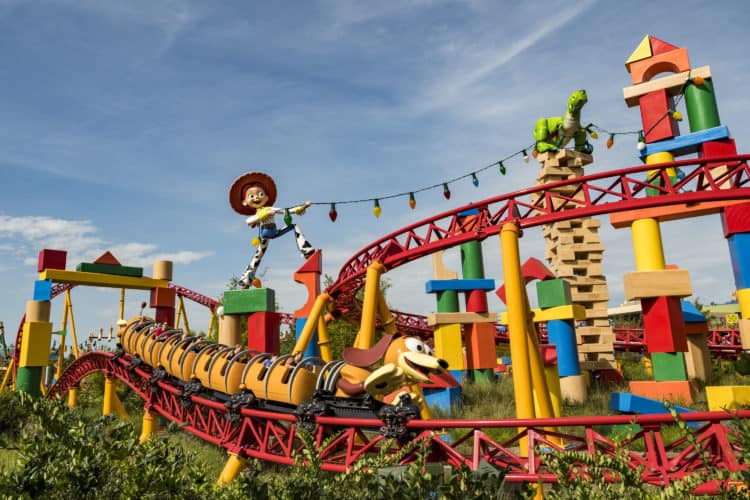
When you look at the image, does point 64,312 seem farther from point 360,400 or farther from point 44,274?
point 360,400

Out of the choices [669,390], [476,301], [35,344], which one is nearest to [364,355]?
[669,390]

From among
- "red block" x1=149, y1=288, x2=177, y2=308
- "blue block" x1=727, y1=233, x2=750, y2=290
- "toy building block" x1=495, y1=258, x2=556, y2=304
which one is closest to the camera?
"blue block" x1=727, y1=233, x2=750, y2=290

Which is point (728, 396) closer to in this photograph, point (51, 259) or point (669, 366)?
point (669, 366)

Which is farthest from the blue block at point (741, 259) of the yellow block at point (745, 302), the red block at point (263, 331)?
the red block at point (263, 331)

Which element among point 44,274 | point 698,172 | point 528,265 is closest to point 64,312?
point 44,274

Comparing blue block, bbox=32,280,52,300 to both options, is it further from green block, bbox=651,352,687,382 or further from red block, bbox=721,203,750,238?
red block, bbox=721,203,750,238

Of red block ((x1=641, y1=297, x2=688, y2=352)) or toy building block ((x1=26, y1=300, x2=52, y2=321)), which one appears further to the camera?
toy building block ((x1=26, y1=300, x2=52, y2=321))

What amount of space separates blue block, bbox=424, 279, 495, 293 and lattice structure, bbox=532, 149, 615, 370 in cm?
212

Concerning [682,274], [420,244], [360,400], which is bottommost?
[360,400]

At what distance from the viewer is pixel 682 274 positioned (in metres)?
10.8

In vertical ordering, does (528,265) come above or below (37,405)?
above

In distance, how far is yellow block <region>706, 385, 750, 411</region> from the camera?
8023mm

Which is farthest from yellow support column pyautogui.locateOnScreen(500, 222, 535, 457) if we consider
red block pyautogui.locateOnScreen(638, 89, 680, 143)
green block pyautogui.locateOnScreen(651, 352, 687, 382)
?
red block pyautogui.locateOnScreen(638, 89, 680, 143)

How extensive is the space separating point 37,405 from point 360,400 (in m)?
4.35
